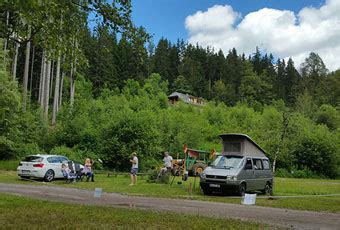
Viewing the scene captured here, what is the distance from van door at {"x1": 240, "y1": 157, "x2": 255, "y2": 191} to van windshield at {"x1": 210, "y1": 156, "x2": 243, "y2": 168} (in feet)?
1.09

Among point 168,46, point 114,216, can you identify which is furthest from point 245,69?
point 114,216

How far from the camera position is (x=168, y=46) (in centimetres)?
12444

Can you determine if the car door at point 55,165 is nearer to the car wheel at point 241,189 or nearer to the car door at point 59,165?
the car door at point 59,165

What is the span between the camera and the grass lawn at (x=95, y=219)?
8062 millimetres

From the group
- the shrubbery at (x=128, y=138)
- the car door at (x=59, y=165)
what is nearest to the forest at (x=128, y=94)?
the shrubbery at (x=128, y=138)

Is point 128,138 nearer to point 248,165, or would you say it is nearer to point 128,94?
point 248,165

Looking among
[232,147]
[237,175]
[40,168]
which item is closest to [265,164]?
[232,147]

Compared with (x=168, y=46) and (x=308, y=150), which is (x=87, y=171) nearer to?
(x=308, y=150)

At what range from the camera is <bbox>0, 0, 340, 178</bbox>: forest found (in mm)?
7730

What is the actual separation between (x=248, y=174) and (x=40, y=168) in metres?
11.2

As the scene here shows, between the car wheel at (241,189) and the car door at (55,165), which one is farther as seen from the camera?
the car door at (55,165)

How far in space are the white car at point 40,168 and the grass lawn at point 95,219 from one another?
1145 cm

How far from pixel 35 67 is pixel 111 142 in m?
37.8

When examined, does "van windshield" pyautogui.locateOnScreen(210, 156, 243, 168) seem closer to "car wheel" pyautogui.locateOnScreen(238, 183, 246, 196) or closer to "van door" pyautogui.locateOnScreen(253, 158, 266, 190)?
"car wheel" pyautogui.locateOnScreen(238, 183, 246, 196)
